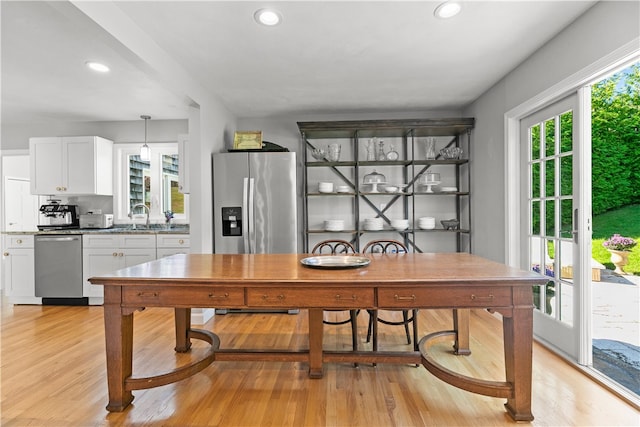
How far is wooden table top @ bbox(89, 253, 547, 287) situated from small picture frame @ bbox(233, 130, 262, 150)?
215 centimetres

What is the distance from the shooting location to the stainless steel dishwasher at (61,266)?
428 cm

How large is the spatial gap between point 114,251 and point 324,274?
3.54 meters

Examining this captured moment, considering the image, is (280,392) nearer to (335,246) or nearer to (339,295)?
(339,295)

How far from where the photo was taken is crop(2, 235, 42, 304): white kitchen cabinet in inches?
170

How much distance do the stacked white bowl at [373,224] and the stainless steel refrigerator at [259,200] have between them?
1.02 metres

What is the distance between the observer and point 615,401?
2.00 m

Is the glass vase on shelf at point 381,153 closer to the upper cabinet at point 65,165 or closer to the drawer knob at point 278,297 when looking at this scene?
the drawer knob at point 278,297

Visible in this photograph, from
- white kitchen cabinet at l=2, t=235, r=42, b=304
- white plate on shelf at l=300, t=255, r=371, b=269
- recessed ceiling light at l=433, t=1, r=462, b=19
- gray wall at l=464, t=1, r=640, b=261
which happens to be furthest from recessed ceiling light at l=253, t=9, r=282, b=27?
white kitchen cabinet at l=2, t=235, r=42, b=304

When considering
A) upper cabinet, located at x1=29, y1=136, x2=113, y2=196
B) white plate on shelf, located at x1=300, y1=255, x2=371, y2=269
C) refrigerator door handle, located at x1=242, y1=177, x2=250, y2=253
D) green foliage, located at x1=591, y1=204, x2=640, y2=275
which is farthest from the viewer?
upper cabinet, located at x1=29, y1=136, x2=113, y2=196

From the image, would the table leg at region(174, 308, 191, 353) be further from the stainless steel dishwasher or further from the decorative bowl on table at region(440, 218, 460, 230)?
the decorative bowl on table at region(440, 218, 460, 230)

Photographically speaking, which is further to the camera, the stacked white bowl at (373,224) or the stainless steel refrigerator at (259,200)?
the stacked white bowl at (373,224)

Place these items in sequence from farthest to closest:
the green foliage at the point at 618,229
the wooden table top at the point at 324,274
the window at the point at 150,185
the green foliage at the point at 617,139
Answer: the window at the point at 150,185 < the green foliage at the point at 618,229 < the green foliage at the point at 617,139 < the wooden table top at the point at 324,274

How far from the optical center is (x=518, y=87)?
10.5 feet

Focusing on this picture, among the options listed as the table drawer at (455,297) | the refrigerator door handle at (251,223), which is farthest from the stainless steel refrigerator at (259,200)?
the table drawer at (455,297)
